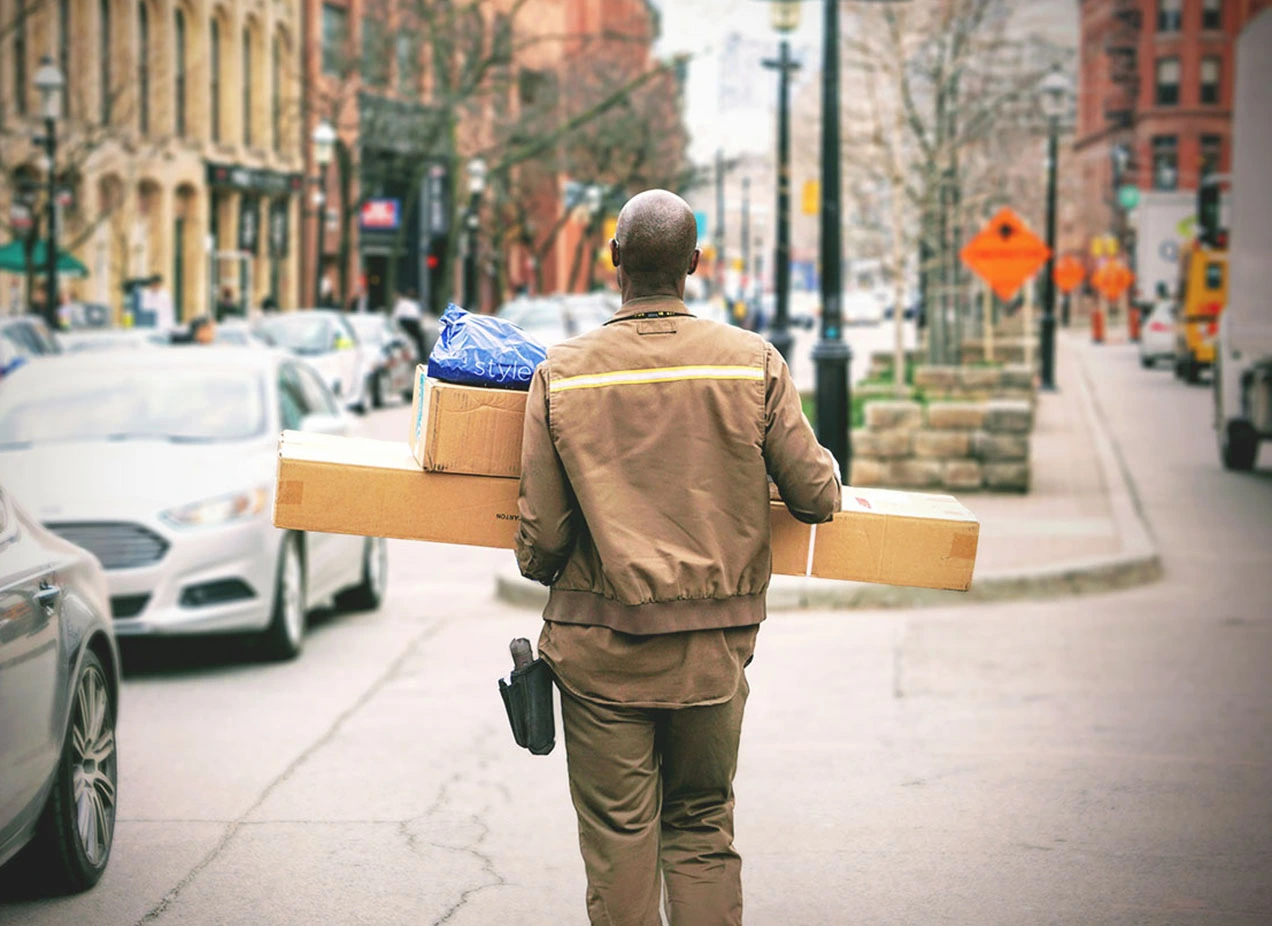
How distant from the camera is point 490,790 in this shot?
6.94m

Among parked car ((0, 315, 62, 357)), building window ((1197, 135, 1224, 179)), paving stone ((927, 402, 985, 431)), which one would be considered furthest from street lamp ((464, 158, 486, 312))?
paving stone ((927, 402, 985, 431))

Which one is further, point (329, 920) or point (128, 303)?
point (128, 303)

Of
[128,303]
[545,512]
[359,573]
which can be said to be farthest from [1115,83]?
[545,512]

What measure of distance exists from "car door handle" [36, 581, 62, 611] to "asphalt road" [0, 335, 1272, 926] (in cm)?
90

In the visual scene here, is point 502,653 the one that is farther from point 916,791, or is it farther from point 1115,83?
point 1115,83

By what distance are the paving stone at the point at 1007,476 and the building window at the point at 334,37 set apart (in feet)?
120

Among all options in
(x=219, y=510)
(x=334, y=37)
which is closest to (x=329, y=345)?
(x=219, y=510)

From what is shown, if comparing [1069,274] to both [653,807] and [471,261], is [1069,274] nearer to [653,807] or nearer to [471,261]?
[471,261]

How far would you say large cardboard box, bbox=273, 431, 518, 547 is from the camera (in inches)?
177

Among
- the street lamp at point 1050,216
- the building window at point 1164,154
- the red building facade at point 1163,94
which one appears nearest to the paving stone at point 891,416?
the street lamp at point 1050,216

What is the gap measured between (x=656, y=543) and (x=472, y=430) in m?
0.69

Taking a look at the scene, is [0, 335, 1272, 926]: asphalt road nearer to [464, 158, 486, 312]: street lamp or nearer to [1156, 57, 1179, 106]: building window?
[464, 158, 486, 312]: street lamp

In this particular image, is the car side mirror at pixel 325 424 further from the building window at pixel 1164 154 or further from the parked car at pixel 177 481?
the building window at pixel 1164 154

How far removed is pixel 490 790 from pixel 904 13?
19.5 meters
